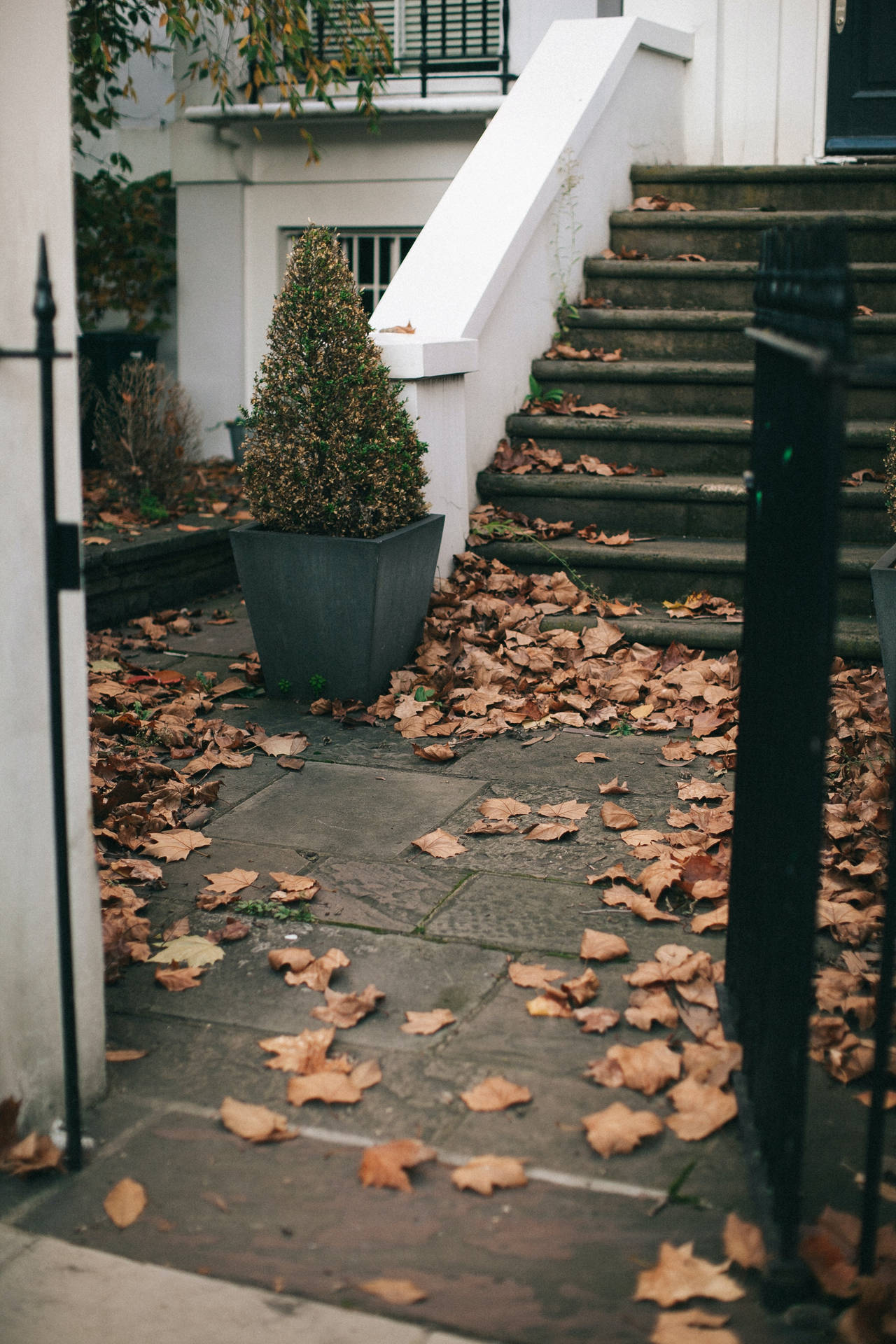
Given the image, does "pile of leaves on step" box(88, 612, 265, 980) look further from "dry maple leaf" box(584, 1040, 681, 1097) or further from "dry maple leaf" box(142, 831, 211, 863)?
"dry maple leaf" box(584, 1040, 681, 1097)

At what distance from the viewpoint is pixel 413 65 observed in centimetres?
1066

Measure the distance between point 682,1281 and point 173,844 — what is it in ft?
6.87

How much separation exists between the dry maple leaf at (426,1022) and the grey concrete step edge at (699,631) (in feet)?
9.47

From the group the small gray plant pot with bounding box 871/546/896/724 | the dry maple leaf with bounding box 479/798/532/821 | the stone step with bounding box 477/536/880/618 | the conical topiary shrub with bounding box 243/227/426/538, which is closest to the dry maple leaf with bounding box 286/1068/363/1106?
the dry maple leaf with bounding box 479/798/532/821

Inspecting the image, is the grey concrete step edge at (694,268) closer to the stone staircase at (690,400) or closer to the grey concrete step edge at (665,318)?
the stone staircase at (690,400)

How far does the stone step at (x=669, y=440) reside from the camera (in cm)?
627

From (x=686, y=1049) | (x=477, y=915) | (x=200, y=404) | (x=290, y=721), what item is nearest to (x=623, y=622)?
(x=290, y=721)

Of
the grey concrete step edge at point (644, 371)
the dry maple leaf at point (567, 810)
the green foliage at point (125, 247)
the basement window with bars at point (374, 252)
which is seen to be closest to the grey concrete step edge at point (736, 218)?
the grey concrete step edge at point (644, 371)

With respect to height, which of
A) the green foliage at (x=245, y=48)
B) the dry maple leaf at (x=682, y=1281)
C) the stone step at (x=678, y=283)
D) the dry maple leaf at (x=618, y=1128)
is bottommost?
the dry maple leaf at (x=682, y=1281)

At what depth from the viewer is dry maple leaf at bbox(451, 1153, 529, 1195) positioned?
229cm

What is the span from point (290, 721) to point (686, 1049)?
8.33ft

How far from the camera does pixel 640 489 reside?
621 cm

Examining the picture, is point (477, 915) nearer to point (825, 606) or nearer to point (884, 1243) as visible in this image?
point (884, 1243)

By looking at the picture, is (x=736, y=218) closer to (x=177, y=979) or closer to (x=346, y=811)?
(x=346, y=811)
